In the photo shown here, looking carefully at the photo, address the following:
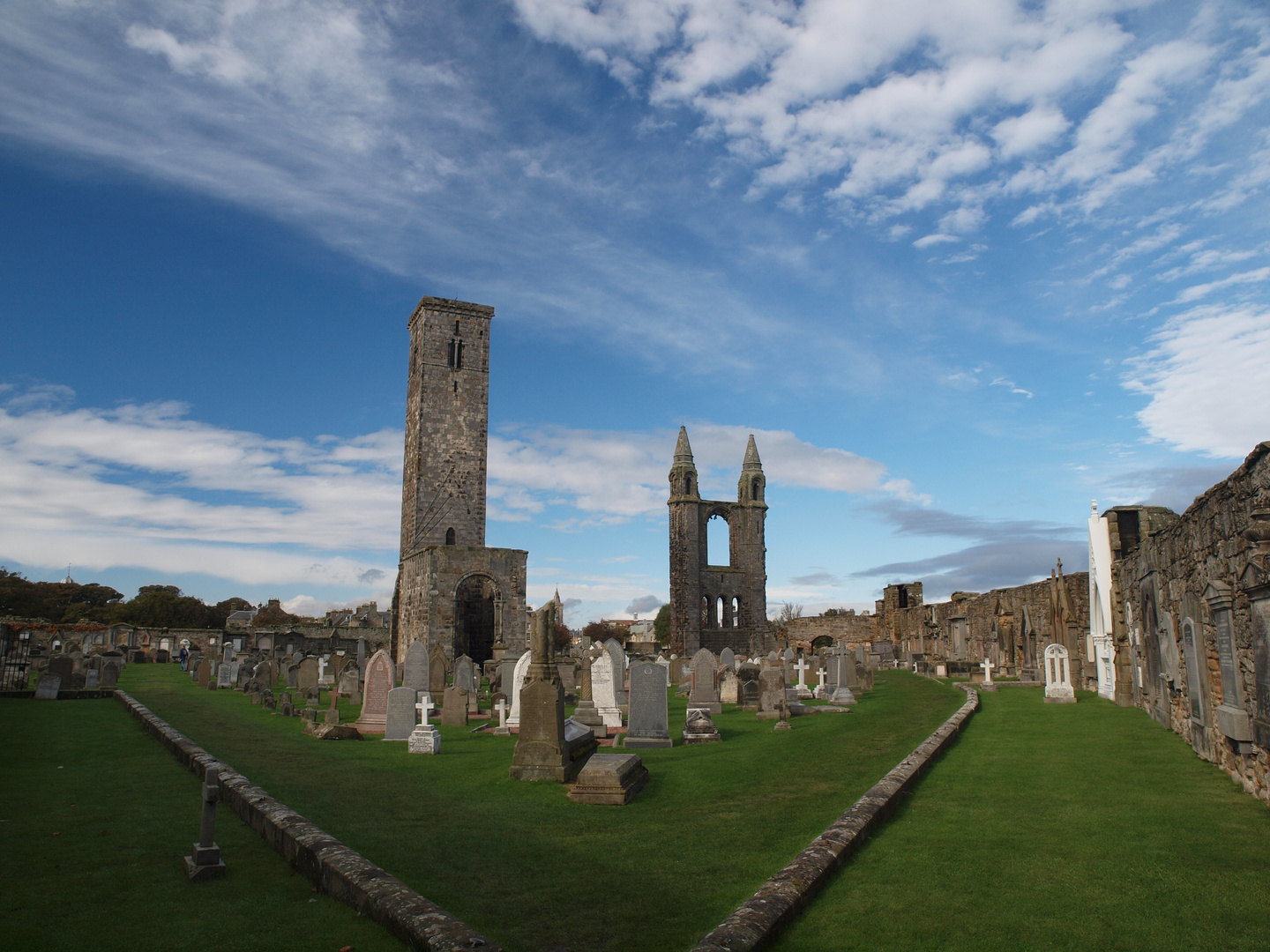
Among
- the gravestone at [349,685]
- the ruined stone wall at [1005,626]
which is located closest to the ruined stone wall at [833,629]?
the ruined stone wall at [1005,626]

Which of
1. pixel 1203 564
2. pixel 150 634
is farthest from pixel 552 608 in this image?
pixel 150 634

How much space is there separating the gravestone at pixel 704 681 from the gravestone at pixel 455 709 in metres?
4.08

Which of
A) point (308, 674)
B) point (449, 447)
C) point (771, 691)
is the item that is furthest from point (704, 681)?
point (449, 447)

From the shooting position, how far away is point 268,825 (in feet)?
19.5

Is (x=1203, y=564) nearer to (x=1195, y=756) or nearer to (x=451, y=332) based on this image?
(x=1195, y=756)

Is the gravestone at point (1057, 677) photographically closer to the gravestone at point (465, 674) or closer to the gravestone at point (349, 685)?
the gravestone at point (465, 674)

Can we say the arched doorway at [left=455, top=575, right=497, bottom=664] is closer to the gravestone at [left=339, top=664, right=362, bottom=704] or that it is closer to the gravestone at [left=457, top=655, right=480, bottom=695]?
the gravestone at [left=339, top=664, right=362, bottom=704]

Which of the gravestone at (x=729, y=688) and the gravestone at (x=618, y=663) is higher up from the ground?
the gravestone at (x=618, y=663)

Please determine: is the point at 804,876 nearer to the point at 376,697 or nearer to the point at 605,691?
the point at 605,691

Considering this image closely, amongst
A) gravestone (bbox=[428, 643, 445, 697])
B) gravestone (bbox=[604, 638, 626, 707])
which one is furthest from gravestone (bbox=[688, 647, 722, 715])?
gravestone (bbox=[428, 643, 445, 697])

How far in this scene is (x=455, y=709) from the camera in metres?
13.8

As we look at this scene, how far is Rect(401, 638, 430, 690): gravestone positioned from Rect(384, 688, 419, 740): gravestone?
3033 millimetres

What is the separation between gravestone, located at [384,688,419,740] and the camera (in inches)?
469

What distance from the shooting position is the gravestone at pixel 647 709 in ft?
36.0
